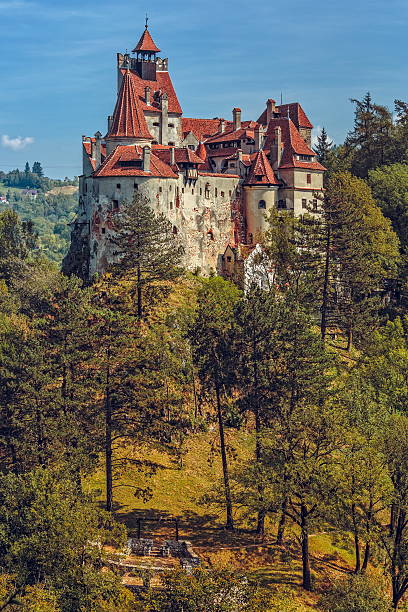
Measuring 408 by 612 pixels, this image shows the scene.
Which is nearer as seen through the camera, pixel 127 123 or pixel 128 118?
pixel 127 123

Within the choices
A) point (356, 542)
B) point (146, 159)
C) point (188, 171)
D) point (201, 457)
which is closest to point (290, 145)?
point (188, 171)

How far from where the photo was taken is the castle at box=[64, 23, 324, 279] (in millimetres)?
76938

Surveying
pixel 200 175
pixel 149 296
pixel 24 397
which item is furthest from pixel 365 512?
pixel 200 175

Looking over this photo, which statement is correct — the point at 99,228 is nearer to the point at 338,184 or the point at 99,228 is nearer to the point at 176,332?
the point at 176,332

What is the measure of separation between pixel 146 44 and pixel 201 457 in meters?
52.1

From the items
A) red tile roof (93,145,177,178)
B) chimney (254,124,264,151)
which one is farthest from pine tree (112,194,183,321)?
chimney (254,124,264,151)

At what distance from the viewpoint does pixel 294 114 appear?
96375mm

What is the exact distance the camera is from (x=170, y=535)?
47.8 metres

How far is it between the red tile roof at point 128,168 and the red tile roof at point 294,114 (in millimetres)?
22848

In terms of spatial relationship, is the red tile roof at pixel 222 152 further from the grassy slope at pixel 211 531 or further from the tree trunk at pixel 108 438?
the tree trunk at pixel 108 438

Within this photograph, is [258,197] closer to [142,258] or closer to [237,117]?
[237,117]

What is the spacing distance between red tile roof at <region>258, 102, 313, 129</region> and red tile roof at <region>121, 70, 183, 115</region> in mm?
12342

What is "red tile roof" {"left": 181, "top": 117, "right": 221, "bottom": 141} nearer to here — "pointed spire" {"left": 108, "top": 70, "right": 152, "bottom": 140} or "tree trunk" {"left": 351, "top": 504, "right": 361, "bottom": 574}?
"pointed spire" {"left": 108, "top": 70, "right": 152, "bottom": 140}

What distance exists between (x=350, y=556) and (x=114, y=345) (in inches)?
740
